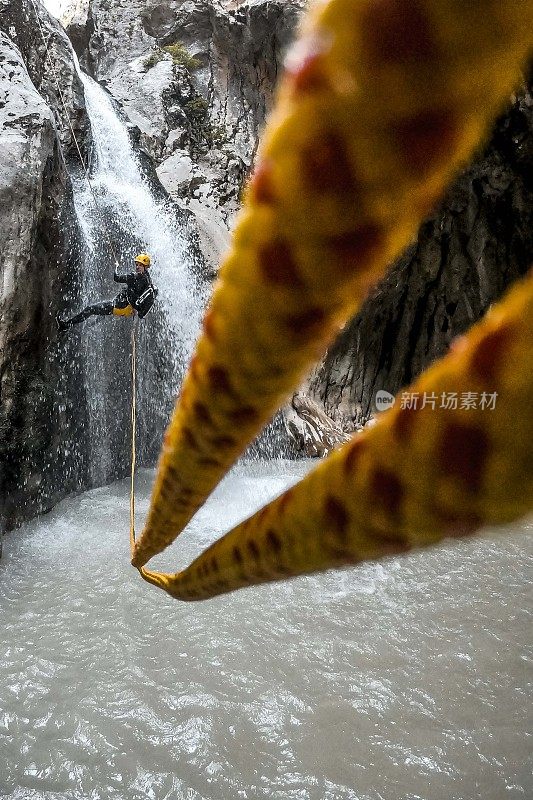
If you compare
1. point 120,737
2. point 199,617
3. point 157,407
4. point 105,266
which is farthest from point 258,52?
point 120,737

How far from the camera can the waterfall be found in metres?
5.85

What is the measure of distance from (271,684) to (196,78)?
11.8 meters

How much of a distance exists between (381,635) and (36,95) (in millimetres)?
5667

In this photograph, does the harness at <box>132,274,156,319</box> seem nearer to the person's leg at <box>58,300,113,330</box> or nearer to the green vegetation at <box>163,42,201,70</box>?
A: the person's leg at <box>58,300,113,330</box>

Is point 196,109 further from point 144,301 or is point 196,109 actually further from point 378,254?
point 378,254

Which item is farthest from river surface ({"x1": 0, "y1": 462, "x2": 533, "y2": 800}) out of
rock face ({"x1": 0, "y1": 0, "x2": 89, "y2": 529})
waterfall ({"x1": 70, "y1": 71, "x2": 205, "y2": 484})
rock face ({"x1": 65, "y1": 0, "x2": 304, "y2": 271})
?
rock face ({"x1": 65, "y1": 0, "x2": 304, "y2": 271})

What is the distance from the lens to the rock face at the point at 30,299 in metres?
4.01

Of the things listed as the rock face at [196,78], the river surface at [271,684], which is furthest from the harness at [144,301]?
the rock face at [196,78]

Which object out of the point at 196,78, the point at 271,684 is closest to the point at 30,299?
the point at 271,684

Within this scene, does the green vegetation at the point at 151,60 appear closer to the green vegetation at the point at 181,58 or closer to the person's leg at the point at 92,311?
the green vegetation at the point at 181,58

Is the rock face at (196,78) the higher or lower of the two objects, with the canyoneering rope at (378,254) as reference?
higher

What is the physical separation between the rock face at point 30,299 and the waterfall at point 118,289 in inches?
25.9

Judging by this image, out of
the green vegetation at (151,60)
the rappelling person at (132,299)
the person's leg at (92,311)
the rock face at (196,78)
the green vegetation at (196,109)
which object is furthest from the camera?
the green vegetation at (151,60)

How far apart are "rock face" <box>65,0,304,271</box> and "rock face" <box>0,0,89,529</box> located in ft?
10.9
